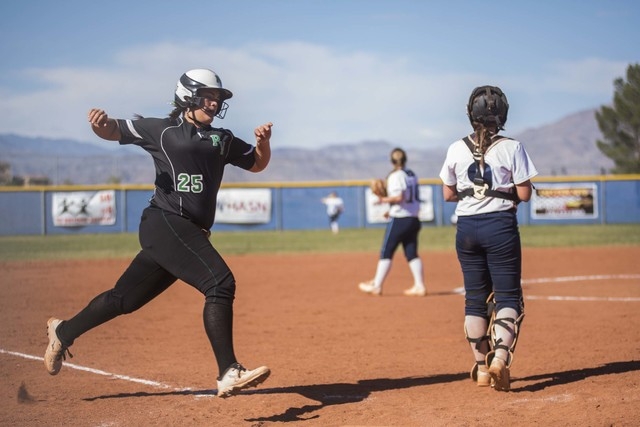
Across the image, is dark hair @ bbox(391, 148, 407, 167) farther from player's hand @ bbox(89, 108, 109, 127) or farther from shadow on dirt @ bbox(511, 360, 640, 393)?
player's hand @ bbox(89, 108, 109, 127)

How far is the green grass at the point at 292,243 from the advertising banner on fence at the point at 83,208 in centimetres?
268

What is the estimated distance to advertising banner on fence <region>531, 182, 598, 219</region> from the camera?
3738 cm

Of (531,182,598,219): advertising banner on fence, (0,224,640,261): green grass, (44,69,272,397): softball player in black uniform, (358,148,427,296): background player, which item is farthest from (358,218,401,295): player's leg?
(531,182,598,219): advertising banner on fence

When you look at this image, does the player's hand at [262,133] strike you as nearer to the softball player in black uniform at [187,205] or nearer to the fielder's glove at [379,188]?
the softball player in black uniform at [187,205]

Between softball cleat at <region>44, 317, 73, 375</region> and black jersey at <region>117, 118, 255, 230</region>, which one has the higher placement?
black jersey at <region>117, 118, 255, 230</region>

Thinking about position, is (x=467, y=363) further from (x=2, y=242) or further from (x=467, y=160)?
(x=2, y=242)

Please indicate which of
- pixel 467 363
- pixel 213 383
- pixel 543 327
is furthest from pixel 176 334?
pixel 543 327

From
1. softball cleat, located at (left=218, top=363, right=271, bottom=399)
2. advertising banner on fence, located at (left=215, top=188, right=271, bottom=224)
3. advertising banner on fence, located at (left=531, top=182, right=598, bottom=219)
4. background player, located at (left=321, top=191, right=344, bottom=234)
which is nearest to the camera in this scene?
softball cleat, located at (left=218, top=363, right=271, bottom=399)

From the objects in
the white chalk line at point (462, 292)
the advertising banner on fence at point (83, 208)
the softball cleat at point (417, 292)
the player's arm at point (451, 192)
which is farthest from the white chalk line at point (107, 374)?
the advertising banner on fence at point (83, 208)

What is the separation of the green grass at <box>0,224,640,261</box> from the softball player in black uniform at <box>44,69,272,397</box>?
16261mm

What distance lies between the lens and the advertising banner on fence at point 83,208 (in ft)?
118

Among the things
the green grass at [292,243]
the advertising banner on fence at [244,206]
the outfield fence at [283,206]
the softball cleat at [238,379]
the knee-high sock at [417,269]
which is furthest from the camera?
the advertising banner on fence at [244,206]

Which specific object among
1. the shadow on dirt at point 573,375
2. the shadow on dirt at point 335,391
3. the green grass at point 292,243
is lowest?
the shadow on dirt at point 335,391

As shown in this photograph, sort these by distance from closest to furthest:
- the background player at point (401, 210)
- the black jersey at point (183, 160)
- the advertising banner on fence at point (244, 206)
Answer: the black jersey at point (183, 160) < the background player at point (401, 210) < the advertising banner on fence at point (244, 206)
